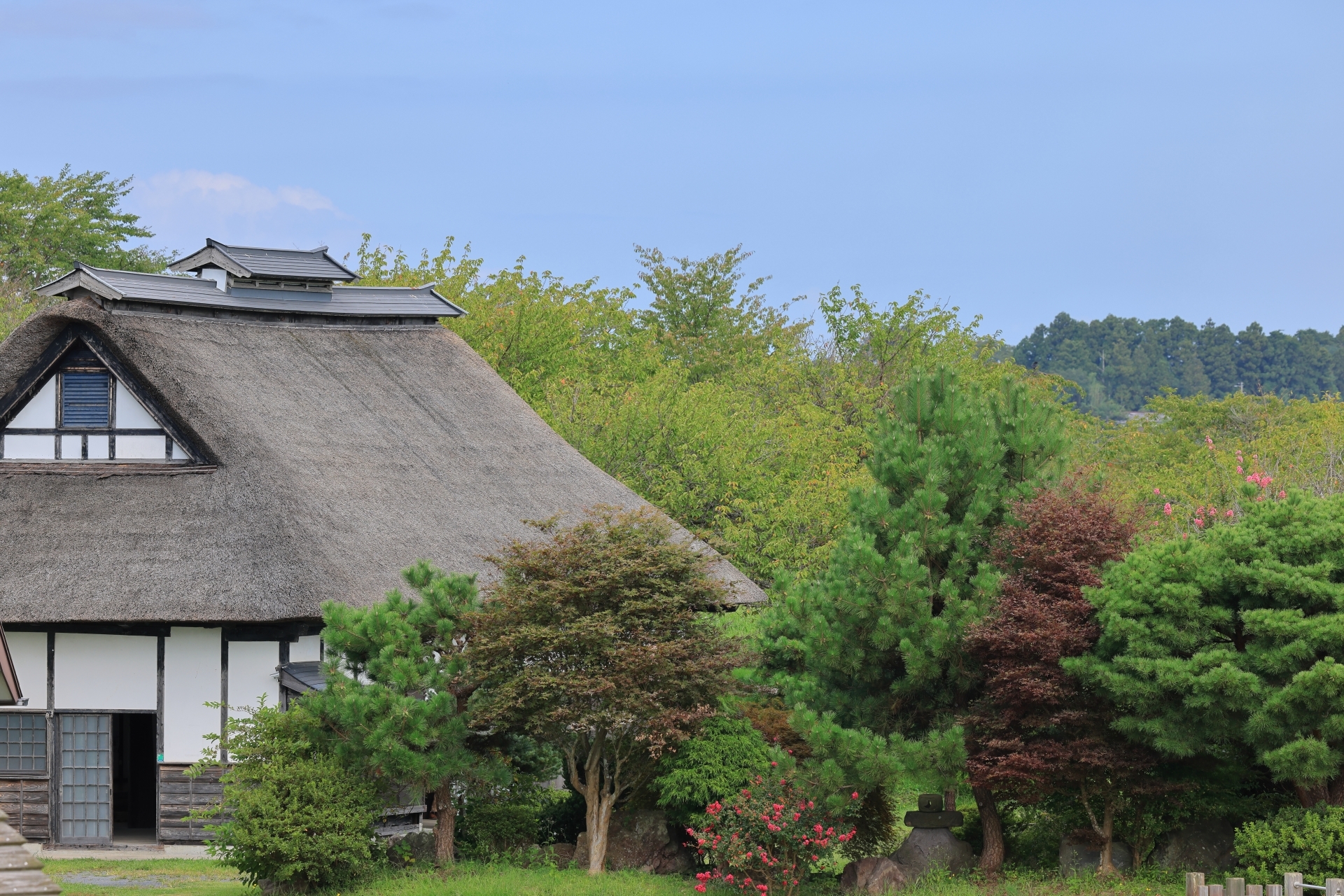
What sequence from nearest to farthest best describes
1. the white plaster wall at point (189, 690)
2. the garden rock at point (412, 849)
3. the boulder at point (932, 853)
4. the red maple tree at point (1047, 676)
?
the red maple tree at point (1047, 676) < the boulder at point (932, 853) < the garden rock at point (412, 849) < the white plaster wall at point (189, 690)

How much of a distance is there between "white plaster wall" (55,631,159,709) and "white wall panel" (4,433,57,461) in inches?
140

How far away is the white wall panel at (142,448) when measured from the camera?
933 inches

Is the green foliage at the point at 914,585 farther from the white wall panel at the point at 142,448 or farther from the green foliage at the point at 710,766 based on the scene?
the white wall panel at the point at 142,448

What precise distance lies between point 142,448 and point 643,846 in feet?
34.2

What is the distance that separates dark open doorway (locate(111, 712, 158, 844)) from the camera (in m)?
25.2

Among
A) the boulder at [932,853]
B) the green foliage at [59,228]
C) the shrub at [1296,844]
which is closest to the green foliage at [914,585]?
the boulder at [932,853]

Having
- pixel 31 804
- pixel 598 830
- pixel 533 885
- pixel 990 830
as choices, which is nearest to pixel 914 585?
pixel 990 830

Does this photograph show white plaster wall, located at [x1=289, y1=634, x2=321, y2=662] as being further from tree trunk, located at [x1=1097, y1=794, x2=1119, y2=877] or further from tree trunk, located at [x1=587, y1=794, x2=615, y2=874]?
tree trunk, located at [x1=1097, y1=794, x2=1119, y2=877]

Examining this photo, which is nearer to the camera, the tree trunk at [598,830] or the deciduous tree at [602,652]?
the deciduous tree at [602,652]

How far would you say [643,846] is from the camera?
63.9ft

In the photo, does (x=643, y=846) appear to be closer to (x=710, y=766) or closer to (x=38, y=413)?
(x=710, y=766)

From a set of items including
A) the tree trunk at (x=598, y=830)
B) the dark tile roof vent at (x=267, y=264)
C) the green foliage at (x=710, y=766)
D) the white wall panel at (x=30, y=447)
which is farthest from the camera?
the dark tile roof vent at (x=267, y=264)

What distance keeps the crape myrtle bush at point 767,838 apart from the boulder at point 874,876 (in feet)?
1.48

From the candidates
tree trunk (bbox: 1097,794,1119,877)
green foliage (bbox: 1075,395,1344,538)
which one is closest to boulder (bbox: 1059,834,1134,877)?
tree trunk (bbox: 1097,794,1119,877)
